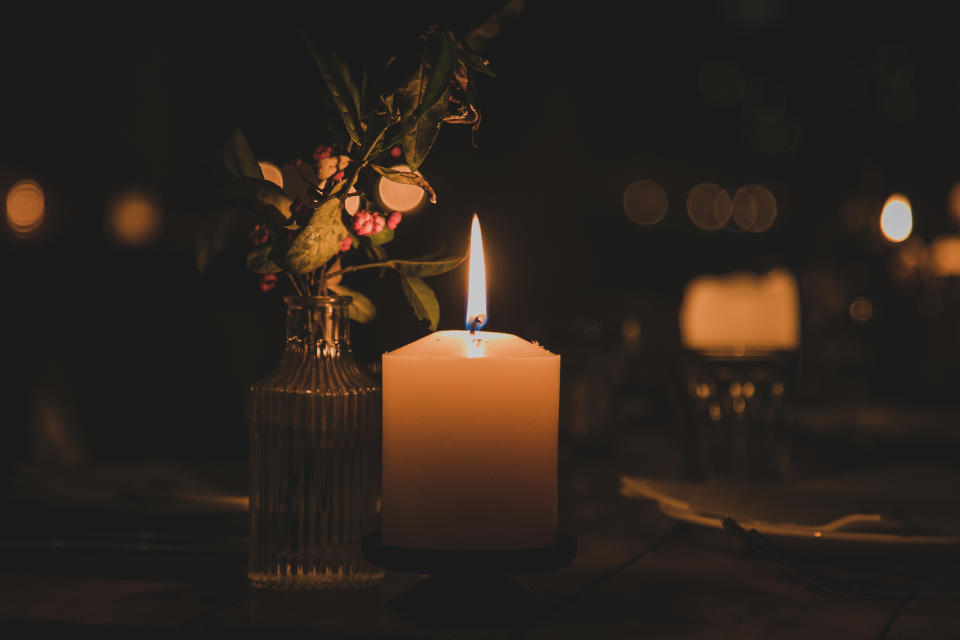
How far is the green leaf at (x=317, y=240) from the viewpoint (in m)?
0.64

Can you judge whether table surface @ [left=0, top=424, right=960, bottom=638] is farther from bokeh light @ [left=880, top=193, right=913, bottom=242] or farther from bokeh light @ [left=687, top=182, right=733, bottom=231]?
bokeh light @ [left=687, top=182, right=733, bottom=231]

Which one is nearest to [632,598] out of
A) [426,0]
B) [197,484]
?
[197,484]

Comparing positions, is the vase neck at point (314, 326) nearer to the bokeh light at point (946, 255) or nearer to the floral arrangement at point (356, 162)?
the floral arrangement at point (356, 162)

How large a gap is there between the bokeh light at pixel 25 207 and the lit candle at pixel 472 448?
495 cm

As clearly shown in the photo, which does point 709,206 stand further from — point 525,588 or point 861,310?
point 525,588

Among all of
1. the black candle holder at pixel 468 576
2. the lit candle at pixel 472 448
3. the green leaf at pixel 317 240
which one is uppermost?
the green leaf at pixel 317 240

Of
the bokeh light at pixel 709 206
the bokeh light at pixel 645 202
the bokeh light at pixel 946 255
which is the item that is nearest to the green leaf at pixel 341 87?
the bokeh light at pixel 946 255

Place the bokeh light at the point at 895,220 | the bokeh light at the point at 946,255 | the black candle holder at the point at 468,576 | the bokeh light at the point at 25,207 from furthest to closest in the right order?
1. the bokeh light at the point at 25,207
2. the bokeh light at the point at 946,255
3. the bokeh light at the point at 895,220
4. the black candle holder at the point at 468,576

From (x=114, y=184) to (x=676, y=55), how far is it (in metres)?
6.32

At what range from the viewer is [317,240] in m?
0.64

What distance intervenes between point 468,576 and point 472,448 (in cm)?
7

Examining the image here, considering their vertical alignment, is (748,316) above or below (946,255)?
below

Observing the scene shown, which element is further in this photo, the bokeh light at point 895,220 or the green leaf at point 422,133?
the bokeh light at point 895,220

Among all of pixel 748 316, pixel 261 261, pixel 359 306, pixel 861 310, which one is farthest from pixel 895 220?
pixel 261 261
